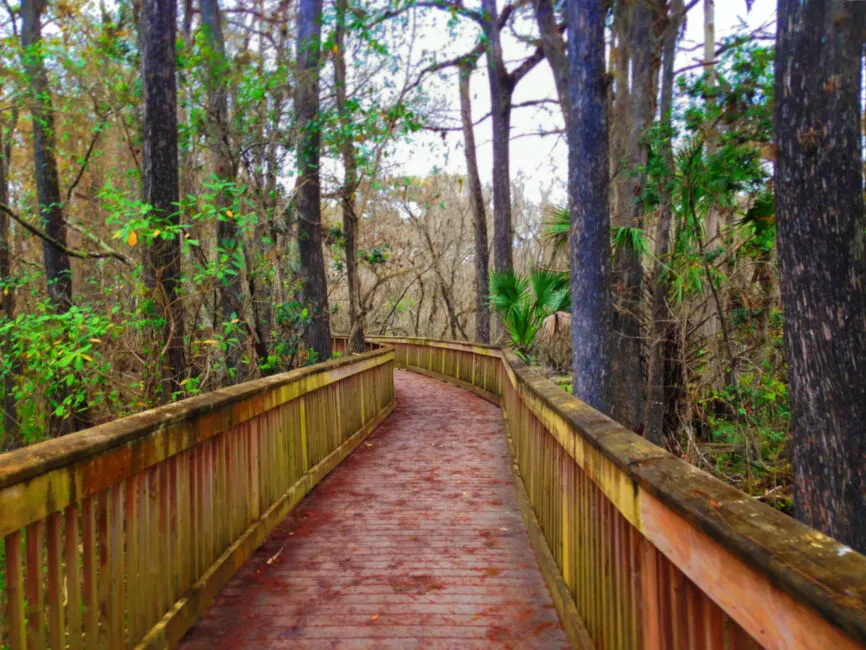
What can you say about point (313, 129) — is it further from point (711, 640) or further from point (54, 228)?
point (711, 640)

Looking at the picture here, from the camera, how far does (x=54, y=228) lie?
11.9 metres

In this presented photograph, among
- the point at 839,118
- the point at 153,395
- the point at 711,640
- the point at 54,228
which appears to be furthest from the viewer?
the point at 54,228

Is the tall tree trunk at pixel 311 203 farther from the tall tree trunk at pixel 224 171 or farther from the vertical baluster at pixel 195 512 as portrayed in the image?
the vertical baluster at pixel 195 512

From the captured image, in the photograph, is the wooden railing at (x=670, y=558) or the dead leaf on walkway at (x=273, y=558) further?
A: the dead leaf on walkway at (x=273, y=558)

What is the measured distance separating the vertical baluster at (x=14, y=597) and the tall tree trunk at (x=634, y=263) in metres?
8.33

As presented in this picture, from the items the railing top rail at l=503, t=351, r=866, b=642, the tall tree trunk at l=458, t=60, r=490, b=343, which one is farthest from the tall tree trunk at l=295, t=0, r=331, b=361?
the tall tree trunk at l=458, t=60, r=490, b=343

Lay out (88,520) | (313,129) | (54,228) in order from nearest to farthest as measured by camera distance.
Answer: (88,520) → (313,129) → (54,228)

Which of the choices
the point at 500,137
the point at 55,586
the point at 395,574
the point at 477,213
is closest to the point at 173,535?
the point at 55,586

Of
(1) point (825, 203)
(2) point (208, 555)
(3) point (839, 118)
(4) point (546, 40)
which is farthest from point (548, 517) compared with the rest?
(4) point (546, 40)

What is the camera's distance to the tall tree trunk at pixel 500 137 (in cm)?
1677

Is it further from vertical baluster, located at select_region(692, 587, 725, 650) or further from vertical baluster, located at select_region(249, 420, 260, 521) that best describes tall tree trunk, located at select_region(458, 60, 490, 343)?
vertical baluster, located at select_region(692, 587, 725, 650)

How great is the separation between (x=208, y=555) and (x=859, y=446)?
15.3ft

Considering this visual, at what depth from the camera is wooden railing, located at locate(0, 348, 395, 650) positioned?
2.09 meters

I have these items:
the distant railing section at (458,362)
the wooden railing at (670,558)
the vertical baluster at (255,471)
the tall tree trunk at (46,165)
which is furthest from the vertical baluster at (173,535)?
the tall tree trunk at (46,165)
